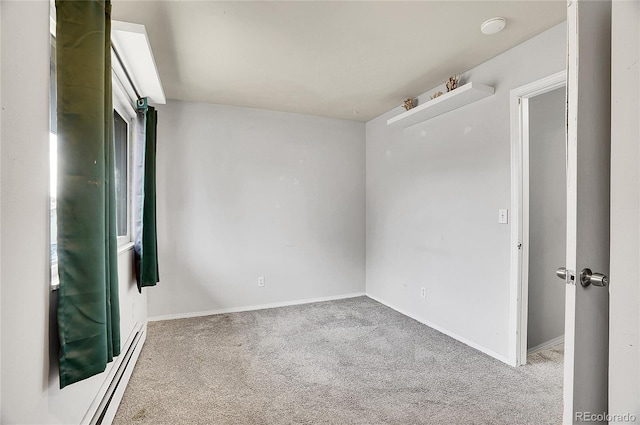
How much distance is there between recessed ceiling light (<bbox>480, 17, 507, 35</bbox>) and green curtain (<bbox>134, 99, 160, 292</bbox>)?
252 cm

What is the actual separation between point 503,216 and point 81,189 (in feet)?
8.45

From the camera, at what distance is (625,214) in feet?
3.20

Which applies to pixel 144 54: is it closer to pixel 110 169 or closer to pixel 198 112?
pixel 110 169

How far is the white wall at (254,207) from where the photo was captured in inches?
135

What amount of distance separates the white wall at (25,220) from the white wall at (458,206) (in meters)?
2.66

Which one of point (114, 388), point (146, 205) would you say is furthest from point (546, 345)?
point (146, 205)

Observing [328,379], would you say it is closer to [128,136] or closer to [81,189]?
[81,189]

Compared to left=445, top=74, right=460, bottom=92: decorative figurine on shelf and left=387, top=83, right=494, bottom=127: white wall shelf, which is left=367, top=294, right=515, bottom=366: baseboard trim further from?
left=445, top=74, right=460, bottom=92: decorative figurine on shelf

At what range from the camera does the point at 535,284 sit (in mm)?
2701

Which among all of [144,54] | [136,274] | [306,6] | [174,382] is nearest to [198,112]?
[144,54]

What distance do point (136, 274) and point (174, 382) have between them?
94 cm

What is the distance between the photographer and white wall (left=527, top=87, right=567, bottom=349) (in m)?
2.65

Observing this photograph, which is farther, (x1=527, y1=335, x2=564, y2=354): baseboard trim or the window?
(x1=527, y1=335, x2=564, y2=354): baseboard trim

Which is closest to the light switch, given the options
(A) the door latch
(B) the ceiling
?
(B) the ceiling
